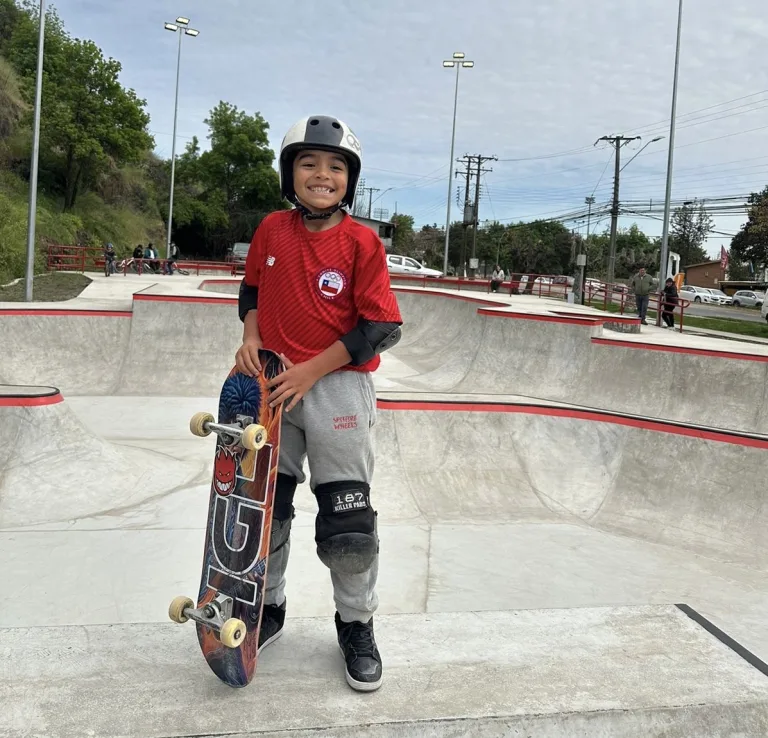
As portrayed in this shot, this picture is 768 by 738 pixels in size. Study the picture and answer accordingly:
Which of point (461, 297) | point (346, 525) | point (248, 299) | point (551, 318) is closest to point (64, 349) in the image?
point (551, 318)

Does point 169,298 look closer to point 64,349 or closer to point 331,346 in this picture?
point 64,349

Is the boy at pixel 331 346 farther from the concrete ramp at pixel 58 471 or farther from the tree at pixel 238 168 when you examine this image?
the tree at pixel 238 168

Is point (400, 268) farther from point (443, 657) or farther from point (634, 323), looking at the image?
point (443, 657)

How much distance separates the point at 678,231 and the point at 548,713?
102m

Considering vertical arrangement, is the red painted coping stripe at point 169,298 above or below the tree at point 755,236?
below

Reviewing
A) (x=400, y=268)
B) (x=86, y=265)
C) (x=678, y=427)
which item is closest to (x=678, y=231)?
(x=400, y=268)

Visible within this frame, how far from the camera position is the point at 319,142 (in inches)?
88.8

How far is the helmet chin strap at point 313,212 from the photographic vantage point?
7.63ft

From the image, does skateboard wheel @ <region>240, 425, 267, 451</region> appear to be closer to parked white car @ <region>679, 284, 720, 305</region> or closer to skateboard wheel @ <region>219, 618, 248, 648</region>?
skateboard wheel @ <region>219, 618, 248, 648</region>

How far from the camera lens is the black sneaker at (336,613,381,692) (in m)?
2.29

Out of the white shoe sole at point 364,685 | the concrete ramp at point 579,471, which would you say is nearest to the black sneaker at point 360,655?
the white shoe sole at point 364,685

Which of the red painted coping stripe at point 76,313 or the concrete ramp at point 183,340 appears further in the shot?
the concrete ramp at point 183,340

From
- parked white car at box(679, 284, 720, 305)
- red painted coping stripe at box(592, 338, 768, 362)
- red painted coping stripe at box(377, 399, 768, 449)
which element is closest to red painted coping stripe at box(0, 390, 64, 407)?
red painted coping stripe at box(377, 399, 768, 449)

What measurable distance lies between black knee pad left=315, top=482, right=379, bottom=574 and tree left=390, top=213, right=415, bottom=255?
10030 centimetres
